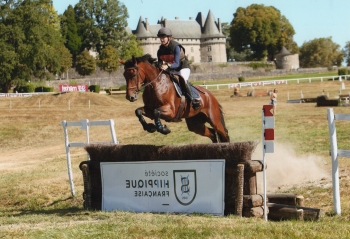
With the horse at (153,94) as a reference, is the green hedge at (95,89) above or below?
below

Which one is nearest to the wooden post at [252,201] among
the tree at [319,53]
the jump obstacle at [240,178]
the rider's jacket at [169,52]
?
the jump obstacle at [240,178]

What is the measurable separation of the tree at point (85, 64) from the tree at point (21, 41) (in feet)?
109

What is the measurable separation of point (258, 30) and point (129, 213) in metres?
133

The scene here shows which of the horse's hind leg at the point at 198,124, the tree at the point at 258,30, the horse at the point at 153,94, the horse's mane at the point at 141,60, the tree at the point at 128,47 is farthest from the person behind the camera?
the tree at the point at 258,30

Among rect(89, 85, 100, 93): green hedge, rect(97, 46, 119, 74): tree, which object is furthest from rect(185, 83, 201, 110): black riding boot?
rect(97, 46, 119, 74): tree

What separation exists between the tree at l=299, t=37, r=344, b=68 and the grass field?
12063cm

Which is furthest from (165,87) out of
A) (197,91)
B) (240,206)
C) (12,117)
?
(12,117)

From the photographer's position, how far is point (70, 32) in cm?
12362

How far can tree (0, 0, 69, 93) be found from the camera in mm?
82125

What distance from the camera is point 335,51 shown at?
6619 inches

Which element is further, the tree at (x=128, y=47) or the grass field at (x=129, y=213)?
the tree at (x=128, y=47)

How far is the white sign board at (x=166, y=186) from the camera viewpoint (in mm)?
10977

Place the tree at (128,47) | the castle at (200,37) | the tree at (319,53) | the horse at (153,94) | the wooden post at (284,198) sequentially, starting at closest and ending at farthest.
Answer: the wooden post at (284,198) < the horse at (153,94) < the tree at (128,47) < the castle at (200,37) < the tree at (319,53)

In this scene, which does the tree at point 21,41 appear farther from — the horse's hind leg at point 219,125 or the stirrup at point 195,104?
the stirrup at point 195,104
